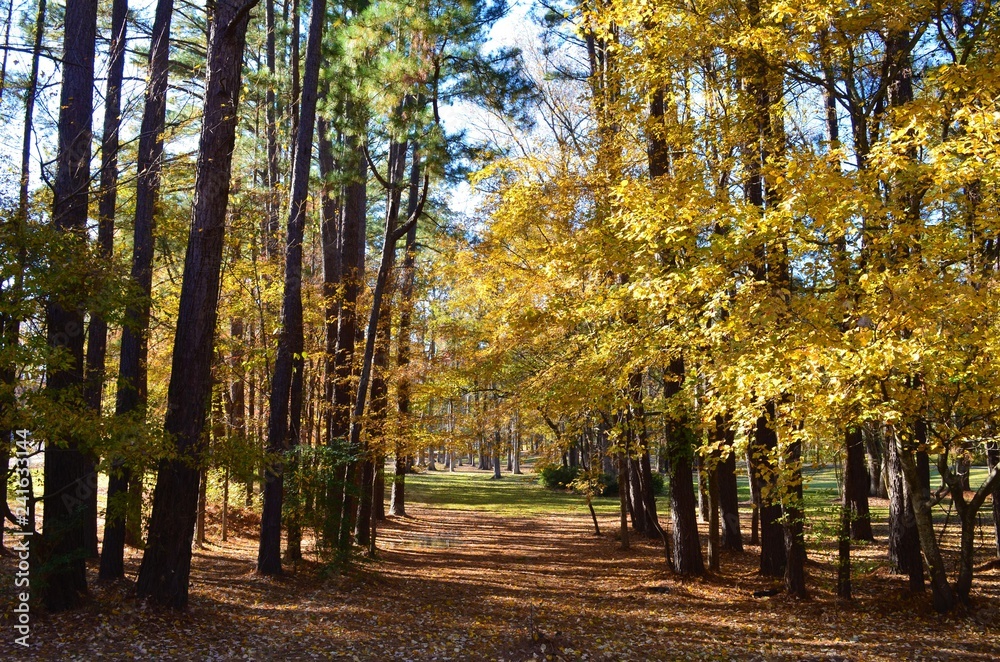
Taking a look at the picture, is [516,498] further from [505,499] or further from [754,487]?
[754,487]

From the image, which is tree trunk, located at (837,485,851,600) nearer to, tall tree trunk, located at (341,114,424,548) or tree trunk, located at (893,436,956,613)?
tree trunk, located at (893,436,956,613)

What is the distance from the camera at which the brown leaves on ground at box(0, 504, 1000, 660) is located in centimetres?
636

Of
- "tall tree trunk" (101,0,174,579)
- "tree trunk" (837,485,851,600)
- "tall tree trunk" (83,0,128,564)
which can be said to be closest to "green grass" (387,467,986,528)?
"tree trunk" (837,485,851,600)

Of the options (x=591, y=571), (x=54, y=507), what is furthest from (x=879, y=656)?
(x=54, y=507)

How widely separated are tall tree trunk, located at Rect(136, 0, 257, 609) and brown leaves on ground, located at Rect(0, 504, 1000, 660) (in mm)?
473

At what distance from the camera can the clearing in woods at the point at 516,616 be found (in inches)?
253

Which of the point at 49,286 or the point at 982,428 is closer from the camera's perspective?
the point at 49,286

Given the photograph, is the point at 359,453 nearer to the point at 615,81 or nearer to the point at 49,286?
the point at 49,286

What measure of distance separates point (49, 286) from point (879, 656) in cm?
832

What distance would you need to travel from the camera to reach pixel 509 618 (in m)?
8.40

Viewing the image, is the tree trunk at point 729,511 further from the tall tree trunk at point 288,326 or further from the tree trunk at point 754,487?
the tall tree trunk at point 288,326

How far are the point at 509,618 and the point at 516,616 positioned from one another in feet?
0.54

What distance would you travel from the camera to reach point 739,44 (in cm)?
710

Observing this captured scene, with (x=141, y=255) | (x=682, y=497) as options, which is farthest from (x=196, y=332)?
(x=682, y=497)
